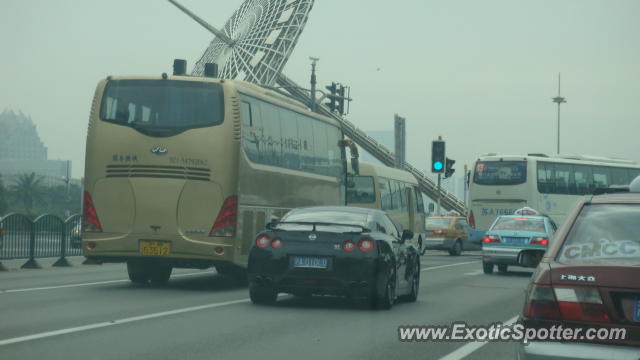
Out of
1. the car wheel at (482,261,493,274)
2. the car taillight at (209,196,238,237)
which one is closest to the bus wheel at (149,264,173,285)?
the car taillight at (209,196,238,237)

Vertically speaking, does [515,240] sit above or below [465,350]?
above

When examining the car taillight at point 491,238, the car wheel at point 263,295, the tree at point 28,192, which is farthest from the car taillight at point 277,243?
the tree at point 28,192

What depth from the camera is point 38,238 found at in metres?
24.7

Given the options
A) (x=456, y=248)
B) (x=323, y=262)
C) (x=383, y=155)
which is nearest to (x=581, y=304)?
(x=323, y=262)

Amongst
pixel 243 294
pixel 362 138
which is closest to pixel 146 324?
pixel 243 294

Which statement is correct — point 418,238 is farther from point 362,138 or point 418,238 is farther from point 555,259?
point 362,138

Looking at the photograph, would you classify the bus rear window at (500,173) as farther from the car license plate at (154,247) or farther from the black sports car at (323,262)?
the black sports car at (323,262)

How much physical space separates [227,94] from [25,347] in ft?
27.3

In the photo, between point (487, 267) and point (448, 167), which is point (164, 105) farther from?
point (448, 167)

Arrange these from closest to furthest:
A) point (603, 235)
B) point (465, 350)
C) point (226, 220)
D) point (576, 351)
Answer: point (576, 351), point (603, 235), point (465, 350), point (226, 220)

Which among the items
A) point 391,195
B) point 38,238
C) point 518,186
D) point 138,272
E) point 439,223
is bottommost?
point 138,272

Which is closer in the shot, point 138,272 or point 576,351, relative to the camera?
point 576,351

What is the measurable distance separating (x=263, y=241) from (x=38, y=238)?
12.8 m

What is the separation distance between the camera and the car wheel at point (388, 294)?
13273 millimetres
